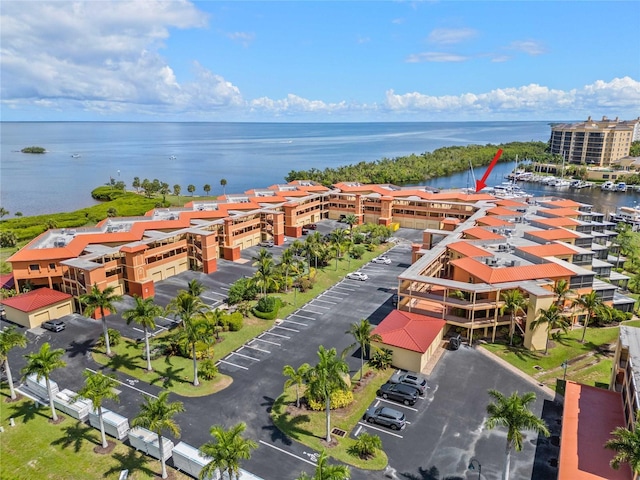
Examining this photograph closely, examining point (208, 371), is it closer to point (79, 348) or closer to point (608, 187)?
point (79, 348)

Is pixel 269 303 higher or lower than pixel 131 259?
lower

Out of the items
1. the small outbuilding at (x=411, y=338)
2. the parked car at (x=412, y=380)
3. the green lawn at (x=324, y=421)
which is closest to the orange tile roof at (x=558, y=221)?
the small outbuilding at (x=411, y=338)

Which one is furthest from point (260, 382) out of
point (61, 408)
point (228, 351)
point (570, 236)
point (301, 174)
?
point (301, 174)

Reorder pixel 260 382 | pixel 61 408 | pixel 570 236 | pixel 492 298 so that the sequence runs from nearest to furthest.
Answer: pixel 61 408
pixel 260 382
pixel 492 298
pixel 570 236

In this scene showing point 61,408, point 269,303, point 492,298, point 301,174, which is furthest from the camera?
point 301,174

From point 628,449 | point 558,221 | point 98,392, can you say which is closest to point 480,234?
point 558,221

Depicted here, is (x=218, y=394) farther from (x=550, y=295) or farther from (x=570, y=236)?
(x=570, y=236)

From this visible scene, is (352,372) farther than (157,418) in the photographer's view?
Yes

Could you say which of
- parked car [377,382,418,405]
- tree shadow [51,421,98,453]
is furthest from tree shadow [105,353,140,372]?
parked car [377,382,418,405]
